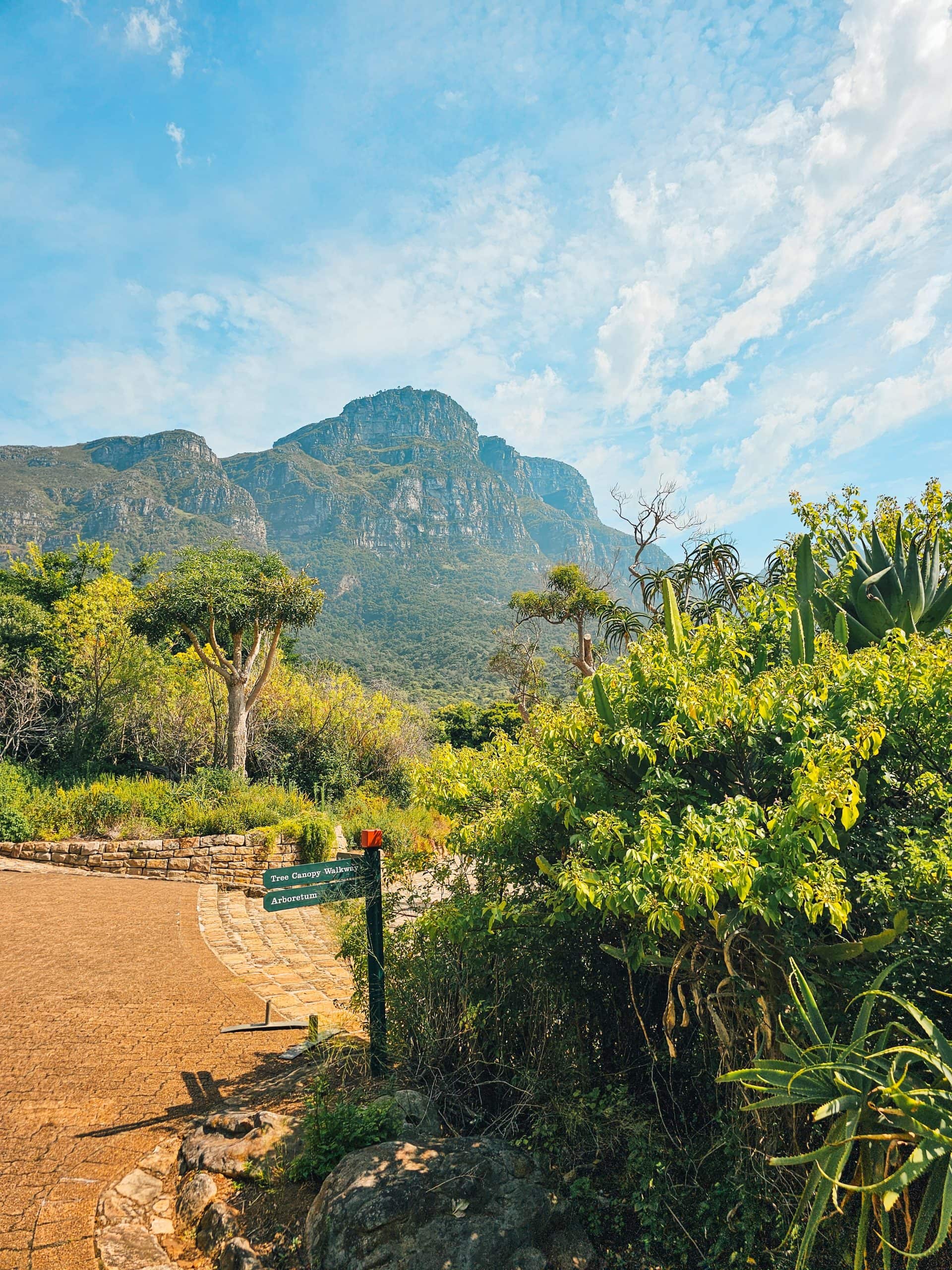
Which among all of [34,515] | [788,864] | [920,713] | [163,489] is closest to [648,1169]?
[788,864]

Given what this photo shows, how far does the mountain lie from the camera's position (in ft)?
212

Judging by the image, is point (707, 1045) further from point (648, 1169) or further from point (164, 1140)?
point (164, 1140)

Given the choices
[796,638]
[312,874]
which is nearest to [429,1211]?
[312,874]

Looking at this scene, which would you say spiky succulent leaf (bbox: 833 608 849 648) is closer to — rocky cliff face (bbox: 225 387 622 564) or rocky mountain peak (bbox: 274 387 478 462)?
rocky cliff face (bbox: 225 387 622 564)

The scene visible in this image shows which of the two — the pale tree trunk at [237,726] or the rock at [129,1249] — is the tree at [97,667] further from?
the rock at [129,1249]

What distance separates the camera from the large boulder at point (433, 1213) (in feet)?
8.71

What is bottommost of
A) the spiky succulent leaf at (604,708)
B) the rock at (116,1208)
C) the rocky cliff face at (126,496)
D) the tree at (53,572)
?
the rock at (116,1208)

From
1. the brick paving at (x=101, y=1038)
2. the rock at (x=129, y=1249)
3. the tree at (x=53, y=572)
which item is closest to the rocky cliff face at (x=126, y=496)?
the tree at (x=53, y=572)

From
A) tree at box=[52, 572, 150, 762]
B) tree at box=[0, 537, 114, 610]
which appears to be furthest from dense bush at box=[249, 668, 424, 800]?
tree at box=[0, 537, 114, 610]

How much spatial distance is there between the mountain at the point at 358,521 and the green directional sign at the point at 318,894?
13.6 metres

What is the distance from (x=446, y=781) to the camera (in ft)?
13.2

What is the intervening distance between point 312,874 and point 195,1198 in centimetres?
157

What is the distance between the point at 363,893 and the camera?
13.1 ft

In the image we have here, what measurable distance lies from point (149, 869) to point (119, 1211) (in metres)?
8.62
